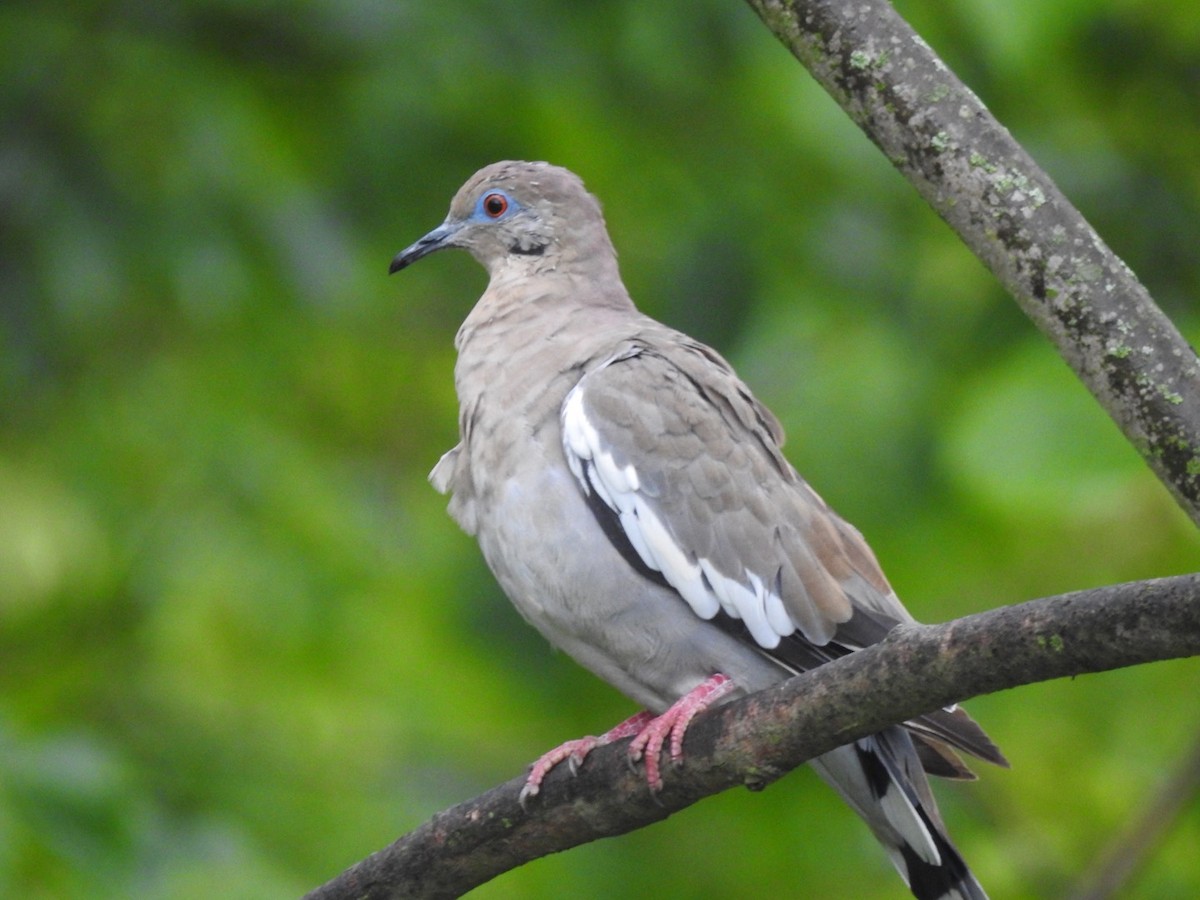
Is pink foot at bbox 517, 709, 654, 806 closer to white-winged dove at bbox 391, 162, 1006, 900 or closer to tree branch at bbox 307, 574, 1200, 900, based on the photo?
tree branch at bbox 307, 574, 1200, 900

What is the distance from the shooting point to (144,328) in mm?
5688

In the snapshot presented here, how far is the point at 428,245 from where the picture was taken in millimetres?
4164

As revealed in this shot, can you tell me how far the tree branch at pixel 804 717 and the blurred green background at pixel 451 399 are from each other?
1.72m

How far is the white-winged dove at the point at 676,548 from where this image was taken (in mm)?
3121

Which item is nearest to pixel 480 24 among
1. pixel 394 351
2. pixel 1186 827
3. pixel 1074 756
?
pixel 394 351

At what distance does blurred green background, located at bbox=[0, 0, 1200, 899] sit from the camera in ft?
15.0

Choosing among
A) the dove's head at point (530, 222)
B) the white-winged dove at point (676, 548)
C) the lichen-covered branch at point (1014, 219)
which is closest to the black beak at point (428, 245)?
the dove's head at point (530, 222)

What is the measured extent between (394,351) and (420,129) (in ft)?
4.35

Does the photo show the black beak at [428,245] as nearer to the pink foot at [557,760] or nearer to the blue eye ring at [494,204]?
the blue eye ring at [494,204]

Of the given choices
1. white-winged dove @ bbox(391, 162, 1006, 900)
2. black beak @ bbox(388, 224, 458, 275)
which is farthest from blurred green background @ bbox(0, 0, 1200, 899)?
white-winged dove @ bbox(391, 162, 1006, 900)

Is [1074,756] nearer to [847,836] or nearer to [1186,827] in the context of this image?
[1186,827]

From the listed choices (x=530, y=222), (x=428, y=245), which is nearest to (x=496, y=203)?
(x=530, y=222)

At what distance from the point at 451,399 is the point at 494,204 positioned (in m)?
1.83

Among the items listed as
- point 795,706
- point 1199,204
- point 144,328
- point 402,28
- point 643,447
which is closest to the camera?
point 795,706
